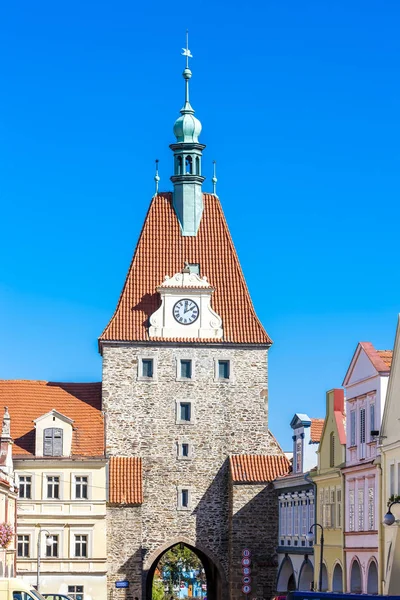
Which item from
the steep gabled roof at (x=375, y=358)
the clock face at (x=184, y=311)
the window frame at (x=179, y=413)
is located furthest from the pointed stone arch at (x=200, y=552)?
the steep gabled roof at (x=375, y=358)

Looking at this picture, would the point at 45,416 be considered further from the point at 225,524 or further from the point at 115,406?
the point at 225,524

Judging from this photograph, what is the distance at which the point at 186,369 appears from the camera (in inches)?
2798

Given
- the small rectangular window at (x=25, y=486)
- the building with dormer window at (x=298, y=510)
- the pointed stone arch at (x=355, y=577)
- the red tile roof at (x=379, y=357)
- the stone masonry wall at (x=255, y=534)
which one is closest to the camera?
the red tile roof at (x=379, y=357)

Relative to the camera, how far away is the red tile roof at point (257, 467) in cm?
6912

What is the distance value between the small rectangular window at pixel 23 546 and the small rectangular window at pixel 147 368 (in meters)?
9.45

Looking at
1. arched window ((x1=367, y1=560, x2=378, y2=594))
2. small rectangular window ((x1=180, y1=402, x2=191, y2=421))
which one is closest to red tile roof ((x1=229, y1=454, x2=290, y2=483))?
small rectangular window ((x1=180, y1=402, x2=191, y2=421))

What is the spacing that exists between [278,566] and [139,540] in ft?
21.2

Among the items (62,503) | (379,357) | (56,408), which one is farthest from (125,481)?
(379,357)

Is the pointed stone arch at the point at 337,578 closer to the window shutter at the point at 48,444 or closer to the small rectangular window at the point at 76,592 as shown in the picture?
the small rectangular window at the point at 76,592

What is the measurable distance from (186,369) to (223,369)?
69.7 inches

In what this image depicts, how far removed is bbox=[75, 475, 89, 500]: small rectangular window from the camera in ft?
222

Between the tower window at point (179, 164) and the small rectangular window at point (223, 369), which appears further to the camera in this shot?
the tower window at point (179, 164)

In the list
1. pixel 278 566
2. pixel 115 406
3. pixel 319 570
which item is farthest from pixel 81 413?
pixel 319 570

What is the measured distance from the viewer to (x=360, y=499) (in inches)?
1997
